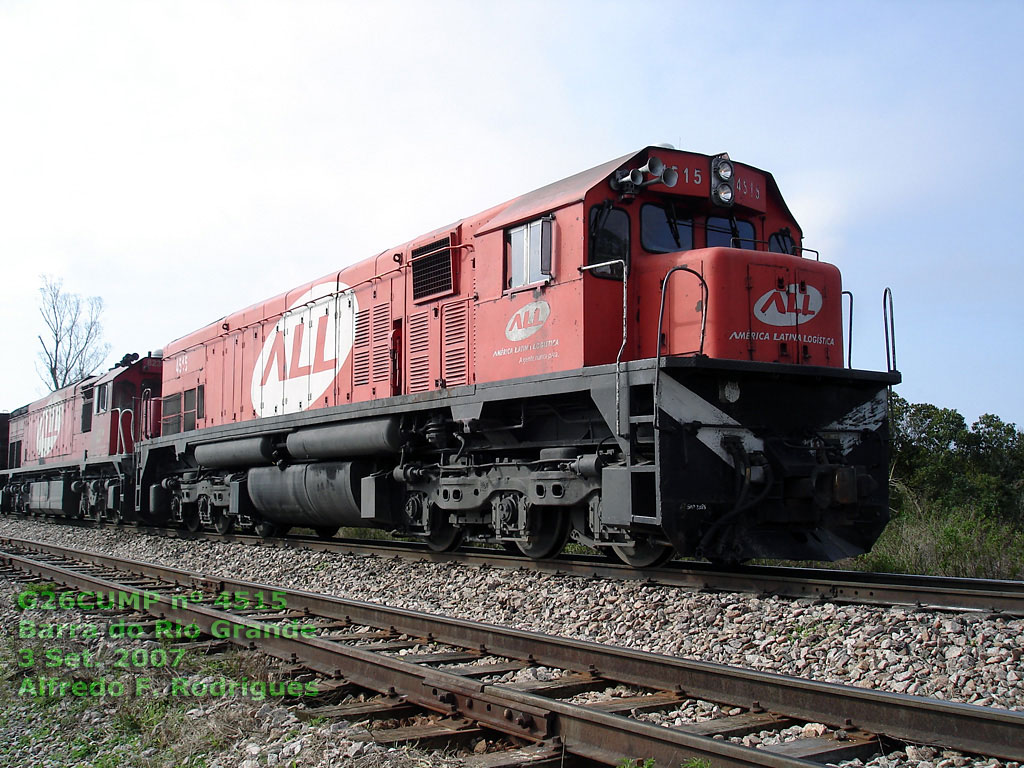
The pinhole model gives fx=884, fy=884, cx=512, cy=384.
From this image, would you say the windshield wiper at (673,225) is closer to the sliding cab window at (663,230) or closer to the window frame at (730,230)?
the sliding cab window at (663,230)

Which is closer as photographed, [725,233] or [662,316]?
[662,316]

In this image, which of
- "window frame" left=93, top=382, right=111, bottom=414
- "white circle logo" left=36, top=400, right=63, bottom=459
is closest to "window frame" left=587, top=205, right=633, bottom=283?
"window frame" left=93, top=382, right=111, bottom=414

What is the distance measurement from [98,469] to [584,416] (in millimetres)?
14905

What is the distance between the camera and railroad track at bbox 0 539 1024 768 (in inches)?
136

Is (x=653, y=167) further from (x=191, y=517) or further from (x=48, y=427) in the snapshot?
(x=48, y=427)

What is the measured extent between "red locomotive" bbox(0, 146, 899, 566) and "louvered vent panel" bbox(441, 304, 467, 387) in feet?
0.09

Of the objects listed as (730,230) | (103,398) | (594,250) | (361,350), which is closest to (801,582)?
(594,250)

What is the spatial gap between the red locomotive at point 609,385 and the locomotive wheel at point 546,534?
2 centimetres

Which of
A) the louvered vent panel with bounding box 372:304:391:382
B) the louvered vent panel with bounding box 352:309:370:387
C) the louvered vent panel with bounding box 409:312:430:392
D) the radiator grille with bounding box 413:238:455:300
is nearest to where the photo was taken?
the radiator grille with bounding box 413:238:455:300

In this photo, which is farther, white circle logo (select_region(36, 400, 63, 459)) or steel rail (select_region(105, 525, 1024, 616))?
white circle logo (select_region(36, 400, 63, 459))

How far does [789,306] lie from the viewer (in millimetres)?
7383

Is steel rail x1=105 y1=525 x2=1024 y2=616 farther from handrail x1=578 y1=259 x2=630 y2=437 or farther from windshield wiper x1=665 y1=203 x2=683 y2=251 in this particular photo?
windshield wiper x1=665 y1=203 x2=683 y2=251

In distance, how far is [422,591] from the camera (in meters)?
8.23

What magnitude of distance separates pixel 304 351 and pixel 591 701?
8683 mm
